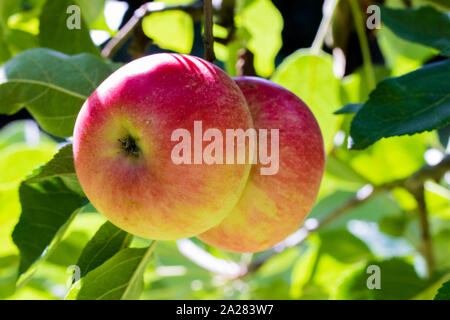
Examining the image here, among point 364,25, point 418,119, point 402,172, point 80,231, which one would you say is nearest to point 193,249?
point 80,231

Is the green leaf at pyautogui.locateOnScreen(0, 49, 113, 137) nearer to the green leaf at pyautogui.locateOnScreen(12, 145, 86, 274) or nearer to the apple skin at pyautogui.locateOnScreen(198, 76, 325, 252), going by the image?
the green leaf at pyautogui.locateOnScreen(12, 145, 86, 274)

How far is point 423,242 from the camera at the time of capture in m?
1.28

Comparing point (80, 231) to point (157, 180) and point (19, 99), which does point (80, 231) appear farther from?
point (157, 180)

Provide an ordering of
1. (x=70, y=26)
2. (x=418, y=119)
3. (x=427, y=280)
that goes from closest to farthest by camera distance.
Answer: (x=418, y=119), (x=70, y=26), (x=427, y=280)

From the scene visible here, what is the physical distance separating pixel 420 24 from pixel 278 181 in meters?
0.46

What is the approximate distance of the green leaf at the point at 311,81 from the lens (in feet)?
3.81

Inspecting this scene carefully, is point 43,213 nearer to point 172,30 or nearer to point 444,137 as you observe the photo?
point 172,30

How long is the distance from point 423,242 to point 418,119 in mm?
640

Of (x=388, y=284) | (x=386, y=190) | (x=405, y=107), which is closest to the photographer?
(x=405, y=107)

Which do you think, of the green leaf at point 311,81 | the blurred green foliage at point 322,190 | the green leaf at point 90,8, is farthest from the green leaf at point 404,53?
the green leaf at point 90,8

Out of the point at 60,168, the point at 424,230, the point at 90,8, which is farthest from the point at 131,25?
the point at 424,230

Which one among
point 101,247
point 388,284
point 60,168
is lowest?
point 388,284

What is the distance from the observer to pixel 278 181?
0.70m

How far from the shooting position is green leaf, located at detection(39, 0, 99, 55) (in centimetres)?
96
